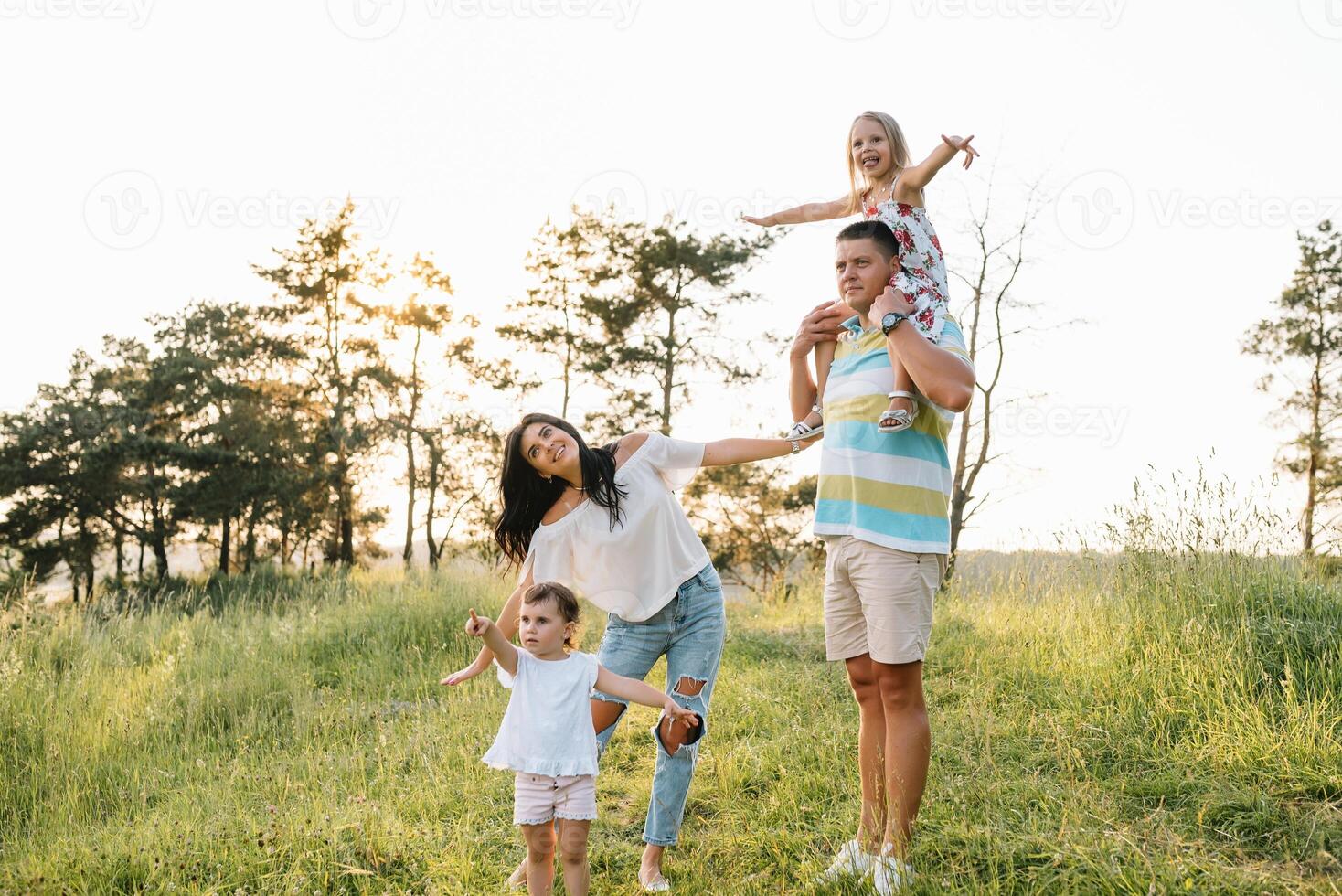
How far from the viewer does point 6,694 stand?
5.86 metres

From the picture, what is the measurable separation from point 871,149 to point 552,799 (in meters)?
2.68

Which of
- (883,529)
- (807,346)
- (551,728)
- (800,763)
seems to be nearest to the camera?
(883,529)

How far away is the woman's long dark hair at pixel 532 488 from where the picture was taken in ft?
11.3

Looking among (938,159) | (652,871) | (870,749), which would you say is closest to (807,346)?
(938,159)

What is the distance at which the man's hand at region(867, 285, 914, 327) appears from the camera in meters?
2.80

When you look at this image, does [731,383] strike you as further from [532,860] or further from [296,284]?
[532,860]

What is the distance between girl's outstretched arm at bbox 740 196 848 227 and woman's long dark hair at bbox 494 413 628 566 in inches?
47.3

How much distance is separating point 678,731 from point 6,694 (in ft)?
16.7

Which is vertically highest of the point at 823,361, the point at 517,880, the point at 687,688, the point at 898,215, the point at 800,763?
the point at 898,215

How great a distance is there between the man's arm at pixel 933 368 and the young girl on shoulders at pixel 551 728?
130cm

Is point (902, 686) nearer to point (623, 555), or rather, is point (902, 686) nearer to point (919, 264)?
point (623, 555)

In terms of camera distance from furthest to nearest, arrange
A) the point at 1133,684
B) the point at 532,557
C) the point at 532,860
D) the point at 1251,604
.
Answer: the point at 1251,604
the point at 1133,684
the point at 532,557
the point at 532,860

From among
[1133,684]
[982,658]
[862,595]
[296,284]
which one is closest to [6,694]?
[862,595]

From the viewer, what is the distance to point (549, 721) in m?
3.06
